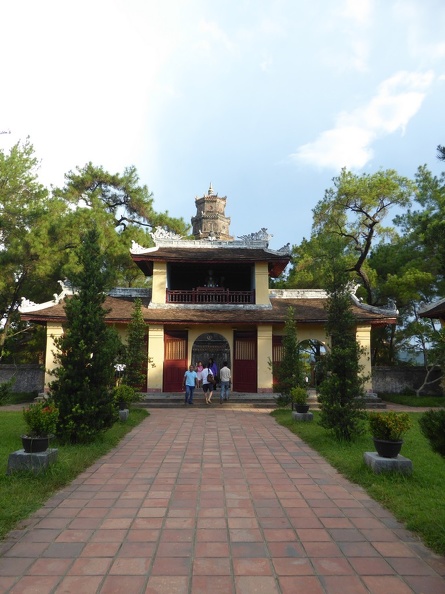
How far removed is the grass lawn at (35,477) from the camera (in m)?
4.50

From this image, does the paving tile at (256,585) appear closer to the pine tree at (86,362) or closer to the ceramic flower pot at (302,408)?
the pine tree at (86,362)

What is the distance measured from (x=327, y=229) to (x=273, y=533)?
69.5ft

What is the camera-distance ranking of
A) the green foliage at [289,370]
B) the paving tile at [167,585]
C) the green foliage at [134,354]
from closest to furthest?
the paving tile at [167,585]
the green foliage at [134,354]
the green foliage at [289,370]

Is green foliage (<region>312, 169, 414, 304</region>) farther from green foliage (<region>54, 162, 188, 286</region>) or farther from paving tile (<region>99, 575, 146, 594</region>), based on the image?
paving tile (<region>99, 575, 146, 594</region>)

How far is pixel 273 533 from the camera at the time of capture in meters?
4.10

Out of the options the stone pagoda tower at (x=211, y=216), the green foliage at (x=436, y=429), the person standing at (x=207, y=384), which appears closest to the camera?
the green foliage at (x=436, y=429)

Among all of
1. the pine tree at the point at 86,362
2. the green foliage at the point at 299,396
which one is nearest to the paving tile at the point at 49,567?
the pine tree at the point at 86,362

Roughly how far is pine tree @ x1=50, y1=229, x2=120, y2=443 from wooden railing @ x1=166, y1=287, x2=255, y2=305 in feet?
33.0

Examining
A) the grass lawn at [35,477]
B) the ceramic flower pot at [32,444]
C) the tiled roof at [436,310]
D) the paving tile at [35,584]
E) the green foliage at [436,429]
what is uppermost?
the tiled roof at [436,310]

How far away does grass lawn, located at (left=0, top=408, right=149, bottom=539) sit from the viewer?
4.50m

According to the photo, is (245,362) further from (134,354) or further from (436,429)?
(436,429)

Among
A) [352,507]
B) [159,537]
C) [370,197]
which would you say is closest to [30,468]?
[159,537]

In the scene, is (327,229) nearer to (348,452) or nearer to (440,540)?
(348,452)

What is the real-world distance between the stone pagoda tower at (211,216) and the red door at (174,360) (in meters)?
23.7
